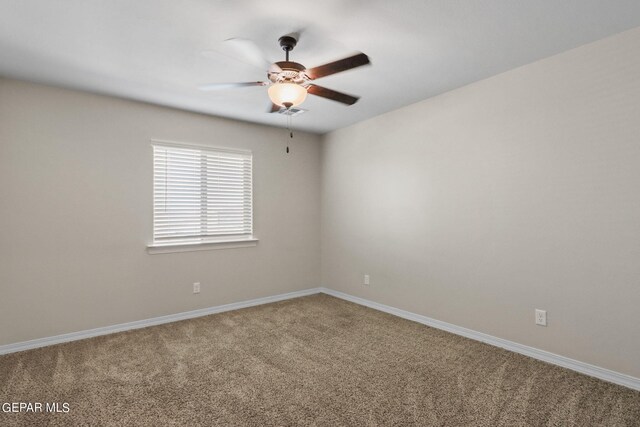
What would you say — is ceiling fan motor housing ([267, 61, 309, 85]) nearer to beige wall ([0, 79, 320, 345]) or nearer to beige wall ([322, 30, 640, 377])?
beige wall ([322, 30, 640, 377])

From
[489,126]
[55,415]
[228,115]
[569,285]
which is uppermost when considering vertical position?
[228,115]

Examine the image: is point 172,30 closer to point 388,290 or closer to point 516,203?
point 516,203

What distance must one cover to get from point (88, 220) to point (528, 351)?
166 inches

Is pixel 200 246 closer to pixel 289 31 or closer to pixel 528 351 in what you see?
pixel 289 31

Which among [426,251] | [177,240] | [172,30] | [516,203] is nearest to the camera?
[172,30]

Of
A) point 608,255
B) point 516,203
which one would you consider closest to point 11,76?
point 516,203

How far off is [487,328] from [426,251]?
94 centimetres

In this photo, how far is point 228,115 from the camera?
408cm

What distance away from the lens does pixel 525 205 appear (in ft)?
9.29

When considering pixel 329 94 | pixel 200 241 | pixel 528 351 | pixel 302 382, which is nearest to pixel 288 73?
pixel 329 94

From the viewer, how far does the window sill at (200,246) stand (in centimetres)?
371

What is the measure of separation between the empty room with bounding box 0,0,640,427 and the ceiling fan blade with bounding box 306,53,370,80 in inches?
1.5

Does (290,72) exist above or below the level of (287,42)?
below

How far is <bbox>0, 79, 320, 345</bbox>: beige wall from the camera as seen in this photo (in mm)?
2990
